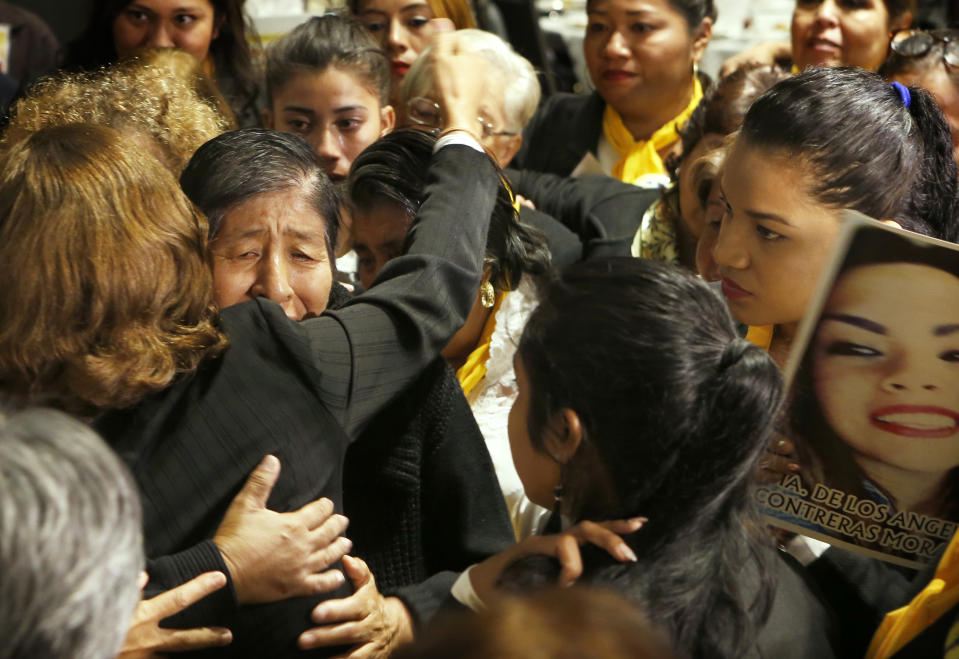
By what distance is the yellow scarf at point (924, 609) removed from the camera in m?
1.26

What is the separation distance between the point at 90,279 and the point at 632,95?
2.24 metres

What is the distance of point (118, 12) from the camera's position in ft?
9.27

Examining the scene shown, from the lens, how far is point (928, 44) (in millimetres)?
2338

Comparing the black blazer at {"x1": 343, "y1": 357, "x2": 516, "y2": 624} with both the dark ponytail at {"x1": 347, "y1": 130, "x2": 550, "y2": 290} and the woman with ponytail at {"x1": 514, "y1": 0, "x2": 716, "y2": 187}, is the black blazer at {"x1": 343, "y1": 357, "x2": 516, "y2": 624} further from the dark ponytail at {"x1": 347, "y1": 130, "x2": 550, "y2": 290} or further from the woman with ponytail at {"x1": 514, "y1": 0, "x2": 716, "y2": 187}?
the woman with ponytail at {"x1": 514, "y1": 0, "x2": 716, "y2": 187}

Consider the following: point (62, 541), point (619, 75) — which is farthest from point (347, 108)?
point (62, 541)

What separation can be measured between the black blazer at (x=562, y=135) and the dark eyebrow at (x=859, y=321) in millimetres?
1869

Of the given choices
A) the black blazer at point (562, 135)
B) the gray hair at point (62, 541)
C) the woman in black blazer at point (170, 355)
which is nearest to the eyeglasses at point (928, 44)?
the black blazer at point (562, 135)

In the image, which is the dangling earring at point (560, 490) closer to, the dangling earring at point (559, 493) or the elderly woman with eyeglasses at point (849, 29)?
the dangling earring at point (559, 493)

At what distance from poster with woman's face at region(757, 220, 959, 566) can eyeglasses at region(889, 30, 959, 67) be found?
120cm

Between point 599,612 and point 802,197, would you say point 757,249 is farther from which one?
point 599,612

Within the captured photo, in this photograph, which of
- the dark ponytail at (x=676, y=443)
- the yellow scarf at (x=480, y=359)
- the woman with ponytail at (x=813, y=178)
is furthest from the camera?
the yellow scarf at (x=480, y=359)

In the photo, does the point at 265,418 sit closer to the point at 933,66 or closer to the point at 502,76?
the point at 502,76

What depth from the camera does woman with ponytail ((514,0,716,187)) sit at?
309 cm

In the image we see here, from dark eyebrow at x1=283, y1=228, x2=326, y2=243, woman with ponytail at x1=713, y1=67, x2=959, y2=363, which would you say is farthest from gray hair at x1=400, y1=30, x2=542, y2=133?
woman with ponytail at x1=713, y1=67, x2=959, y2=363
